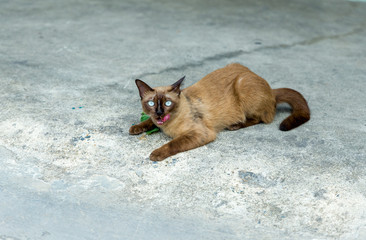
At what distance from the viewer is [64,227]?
8.71ft

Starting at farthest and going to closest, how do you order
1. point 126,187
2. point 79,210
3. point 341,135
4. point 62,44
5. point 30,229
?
point 62,44, point 341,135, point 126,187, point 79,210, point 30,229

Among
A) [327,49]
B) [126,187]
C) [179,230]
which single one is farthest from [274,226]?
[327,49]

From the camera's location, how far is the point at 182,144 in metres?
3.34

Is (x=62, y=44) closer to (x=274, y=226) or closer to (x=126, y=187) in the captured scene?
(x=126, y=187)

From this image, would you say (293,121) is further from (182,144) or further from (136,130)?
(136,130)

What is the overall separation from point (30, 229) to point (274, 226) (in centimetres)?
144

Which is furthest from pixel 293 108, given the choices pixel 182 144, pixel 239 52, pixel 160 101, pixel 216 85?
pixel 239 52

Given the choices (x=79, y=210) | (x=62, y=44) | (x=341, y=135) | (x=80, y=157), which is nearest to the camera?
(x=79, y=210)

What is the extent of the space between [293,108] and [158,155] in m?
1.40

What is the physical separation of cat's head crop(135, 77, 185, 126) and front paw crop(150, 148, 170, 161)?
0.24m

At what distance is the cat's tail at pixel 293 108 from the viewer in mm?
3721

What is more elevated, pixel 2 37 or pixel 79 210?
pixel 2 37

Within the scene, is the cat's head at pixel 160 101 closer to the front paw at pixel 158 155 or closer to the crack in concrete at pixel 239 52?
the front paw at pixel 158 155

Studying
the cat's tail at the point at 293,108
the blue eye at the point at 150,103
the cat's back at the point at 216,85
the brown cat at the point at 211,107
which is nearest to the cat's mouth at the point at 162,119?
the brown cat at the point at 211,107
